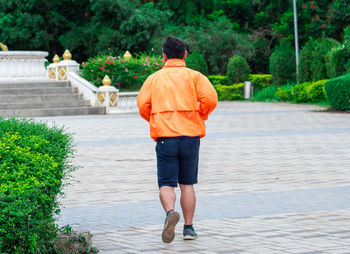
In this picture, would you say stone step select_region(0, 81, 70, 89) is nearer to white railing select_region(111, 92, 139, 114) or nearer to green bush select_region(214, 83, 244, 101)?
white railing select_region(111, 92, 139, 114)

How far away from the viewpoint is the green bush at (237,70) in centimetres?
3803

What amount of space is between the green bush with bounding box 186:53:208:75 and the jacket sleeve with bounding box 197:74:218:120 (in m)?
32.8

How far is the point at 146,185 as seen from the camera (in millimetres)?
8961

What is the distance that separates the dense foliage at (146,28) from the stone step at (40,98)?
43.6ft

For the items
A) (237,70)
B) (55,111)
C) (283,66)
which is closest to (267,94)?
(283,66)

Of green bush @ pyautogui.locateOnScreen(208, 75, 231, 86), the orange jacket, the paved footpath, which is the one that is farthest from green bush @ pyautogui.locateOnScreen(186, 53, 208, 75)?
the orange jacket

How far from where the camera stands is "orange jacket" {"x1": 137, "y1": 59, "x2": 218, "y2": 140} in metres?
5.74

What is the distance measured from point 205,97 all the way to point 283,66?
102 ft

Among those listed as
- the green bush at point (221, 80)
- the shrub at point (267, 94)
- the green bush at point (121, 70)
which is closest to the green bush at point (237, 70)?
the green bush at point (221, 80)

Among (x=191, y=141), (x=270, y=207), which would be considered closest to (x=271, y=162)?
(x=270, y=207)

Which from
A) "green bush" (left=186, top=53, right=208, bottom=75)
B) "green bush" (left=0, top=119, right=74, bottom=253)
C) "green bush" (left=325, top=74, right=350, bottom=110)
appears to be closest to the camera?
"green bush" (left=0, top=119, right=74, bottom=253)

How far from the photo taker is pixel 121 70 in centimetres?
2731

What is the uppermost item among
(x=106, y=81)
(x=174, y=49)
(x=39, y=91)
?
(x=174, y=49)

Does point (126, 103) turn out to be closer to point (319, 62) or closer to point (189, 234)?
point (319, 62)
